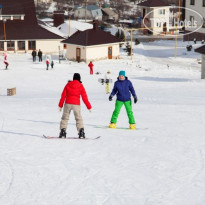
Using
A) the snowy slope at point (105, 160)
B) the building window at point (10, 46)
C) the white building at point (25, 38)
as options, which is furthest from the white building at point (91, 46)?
the snowy slope at point (105, 160)

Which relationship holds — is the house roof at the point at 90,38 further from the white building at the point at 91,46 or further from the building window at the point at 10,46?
the building window at the point at 10,46

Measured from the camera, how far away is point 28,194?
5844mm

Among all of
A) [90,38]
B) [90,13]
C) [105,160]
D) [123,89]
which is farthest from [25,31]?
[90,13]

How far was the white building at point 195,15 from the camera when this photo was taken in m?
59.2

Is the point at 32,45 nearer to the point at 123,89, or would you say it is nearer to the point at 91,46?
the point at 91,46

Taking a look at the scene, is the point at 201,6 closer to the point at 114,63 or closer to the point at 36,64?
the point at 114,63

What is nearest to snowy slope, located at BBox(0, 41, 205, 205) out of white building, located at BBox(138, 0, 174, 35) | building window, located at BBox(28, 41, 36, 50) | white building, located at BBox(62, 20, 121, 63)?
white building, located at BBox(62, 20, 121, 63)

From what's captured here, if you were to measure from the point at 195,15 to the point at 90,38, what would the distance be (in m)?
21.0

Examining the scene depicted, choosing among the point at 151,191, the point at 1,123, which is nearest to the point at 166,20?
the point at 1,123

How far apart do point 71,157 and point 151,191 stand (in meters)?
1.97

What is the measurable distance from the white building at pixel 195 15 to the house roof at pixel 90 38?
56.2 feet

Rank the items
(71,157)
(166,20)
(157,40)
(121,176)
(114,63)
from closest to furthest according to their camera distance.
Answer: (121,176), (71,157), (114,63), (157,40), (166,20)

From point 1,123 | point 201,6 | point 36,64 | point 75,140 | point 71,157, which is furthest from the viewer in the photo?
point 201,6

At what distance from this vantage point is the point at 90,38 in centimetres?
4481
